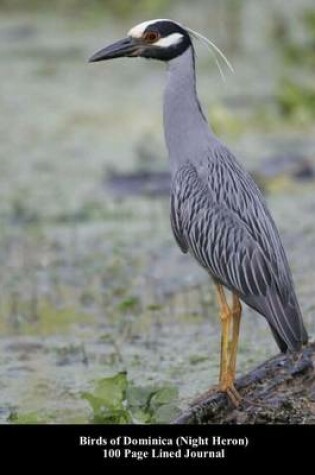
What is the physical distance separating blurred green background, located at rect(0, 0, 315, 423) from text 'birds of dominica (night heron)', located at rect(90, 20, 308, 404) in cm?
49

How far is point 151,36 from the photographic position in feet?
Answer: 18.7

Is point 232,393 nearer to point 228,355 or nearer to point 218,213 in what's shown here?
point 228,355

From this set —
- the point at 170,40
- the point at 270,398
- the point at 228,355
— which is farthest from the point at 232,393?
the point at 170,40

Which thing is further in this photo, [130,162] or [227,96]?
[227,96]

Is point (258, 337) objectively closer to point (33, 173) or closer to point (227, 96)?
point (33, 173)

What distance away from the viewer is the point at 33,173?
9.95m

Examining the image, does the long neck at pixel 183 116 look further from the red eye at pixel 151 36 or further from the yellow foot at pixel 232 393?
the yellow foot at pixel 232 393

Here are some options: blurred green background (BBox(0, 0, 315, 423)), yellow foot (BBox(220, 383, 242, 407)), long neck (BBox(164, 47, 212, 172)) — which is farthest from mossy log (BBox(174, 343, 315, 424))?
long neck (BBox(164, 47, 212, 172))

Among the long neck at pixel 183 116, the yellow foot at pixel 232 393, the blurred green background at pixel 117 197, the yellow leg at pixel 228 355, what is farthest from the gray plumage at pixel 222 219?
the blurred green background at pixel 117 197

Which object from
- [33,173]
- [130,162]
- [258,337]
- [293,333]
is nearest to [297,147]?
[130,162]

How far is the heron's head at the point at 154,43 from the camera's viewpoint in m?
5.65

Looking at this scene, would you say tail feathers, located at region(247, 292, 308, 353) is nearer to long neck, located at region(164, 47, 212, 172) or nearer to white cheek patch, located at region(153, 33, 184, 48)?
long neck, located at region(164, 47, 212, 172)

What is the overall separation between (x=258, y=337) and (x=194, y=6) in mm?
7372

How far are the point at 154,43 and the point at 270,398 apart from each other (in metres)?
1.49
